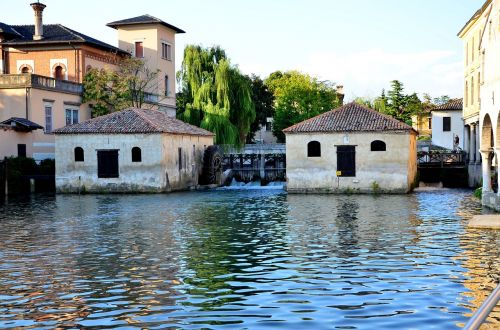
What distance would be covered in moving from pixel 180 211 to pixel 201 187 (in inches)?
712

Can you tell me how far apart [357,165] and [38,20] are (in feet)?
91.5

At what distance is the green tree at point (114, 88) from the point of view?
4975 cm

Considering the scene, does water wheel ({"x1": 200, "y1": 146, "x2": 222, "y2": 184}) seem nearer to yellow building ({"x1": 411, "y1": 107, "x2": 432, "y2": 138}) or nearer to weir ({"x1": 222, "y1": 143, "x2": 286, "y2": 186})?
weir ({"x1": 222, "y1": 143, "x2": 286, "y2": 186})

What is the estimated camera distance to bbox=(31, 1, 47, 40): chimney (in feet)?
173

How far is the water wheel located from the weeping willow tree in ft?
21.2

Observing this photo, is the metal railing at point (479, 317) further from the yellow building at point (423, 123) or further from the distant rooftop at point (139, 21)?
the yellow building at point (423, 123)

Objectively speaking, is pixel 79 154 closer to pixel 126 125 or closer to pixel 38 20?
pixel 126 125

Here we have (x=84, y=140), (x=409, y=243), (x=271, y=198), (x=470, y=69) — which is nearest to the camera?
(x=409, y=243)

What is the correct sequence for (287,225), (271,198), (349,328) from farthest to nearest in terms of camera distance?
1. (271,198)
2. (287,225)
3. (349,328)

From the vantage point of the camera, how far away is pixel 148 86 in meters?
59.7

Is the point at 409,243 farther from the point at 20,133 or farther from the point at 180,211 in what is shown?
the point at 20,133

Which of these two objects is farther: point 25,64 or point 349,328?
point 25,64

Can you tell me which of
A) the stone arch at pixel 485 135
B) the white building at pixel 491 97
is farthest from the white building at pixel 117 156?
the white building at pixel 491 97

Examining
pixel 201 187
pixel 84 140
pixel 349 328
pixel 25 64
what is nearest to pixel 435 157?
pixel 201 187
